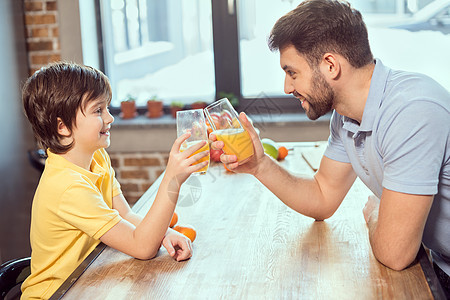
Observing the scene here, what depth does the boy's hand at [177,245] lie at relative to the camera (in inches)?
48.8

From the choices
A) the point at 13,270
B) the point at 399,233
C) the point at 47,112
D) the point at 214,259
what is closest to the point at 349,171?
the point at 399,233

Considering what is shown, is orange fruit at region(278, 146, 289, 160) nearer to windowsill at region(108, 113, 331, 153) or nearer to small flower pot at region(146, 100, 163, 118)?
windowsill at region(108, 113, 331, 153)

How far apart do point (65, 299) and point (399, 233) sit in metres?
0.72

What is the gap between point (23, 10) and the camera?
3.17 m

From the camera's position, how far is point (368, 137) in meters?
1.31

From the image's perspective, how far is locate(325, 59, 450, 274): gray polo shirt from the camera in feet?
3.73

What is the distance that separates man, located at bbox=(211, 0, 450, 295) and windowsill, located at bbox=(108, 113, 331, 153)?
1.55 metres

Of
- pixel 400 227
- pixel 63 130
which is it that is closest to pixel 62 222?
pixel 63 130

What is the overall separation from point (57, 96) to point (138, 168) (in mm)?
1996

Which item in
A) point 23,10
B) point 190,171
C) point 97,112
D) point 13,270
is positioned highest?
point 23,10

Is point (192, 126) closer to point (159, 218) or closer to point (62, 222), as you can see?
point (159, 218)

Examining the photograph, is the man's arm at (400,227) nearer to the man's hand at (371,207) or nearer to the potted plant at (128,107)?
the man's hand at (371,207)

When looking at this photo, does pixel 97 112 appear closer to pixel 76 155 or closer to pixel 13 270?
pixel 76 155

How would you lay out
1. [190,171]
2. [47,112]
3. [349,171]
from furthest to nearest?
[349,171], [47,112], [190,171]
